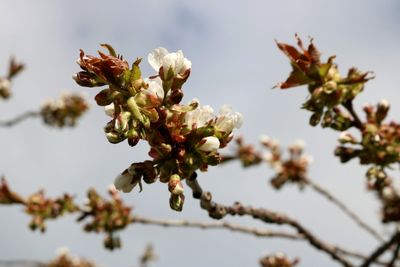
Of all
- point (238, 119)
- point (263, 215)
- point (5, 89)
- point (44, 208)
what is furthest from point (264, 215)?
point (5, 89)

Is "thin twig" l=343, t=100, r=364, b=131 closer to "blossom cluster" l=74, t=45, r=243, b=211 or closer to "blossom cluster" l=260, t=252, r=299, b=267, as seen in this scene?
"blossom cluster" l=74, t=45, r=243, b=211

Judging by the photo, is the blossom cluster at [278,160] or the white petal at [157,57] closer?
the white petal at [157,57]

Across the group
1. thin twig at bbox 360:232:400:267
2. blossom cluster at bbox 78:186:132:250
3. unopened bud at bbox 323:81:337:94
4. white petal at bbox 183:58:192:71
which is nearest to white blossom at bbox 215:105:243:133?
white petal at bbox 183:58:192:71

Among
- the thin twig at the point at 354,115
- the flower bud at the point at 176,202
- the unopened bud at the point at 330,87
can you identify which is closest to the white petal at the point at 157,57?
the flower bud at the point at 176,202

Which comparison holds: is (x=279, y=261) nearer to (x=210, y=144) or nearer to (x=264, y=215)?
(x=264, y=215)

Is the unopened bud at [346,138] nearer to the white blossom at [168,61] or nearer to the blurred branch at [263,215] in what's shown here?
the blurred branch at [263,215]

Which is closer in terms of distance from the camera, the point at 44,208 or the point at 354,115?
the point at 354,115

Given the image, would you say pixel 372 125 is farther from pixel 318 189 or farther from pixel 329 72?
pixel 318 189

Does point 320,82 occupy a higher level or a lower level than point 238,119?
higher
